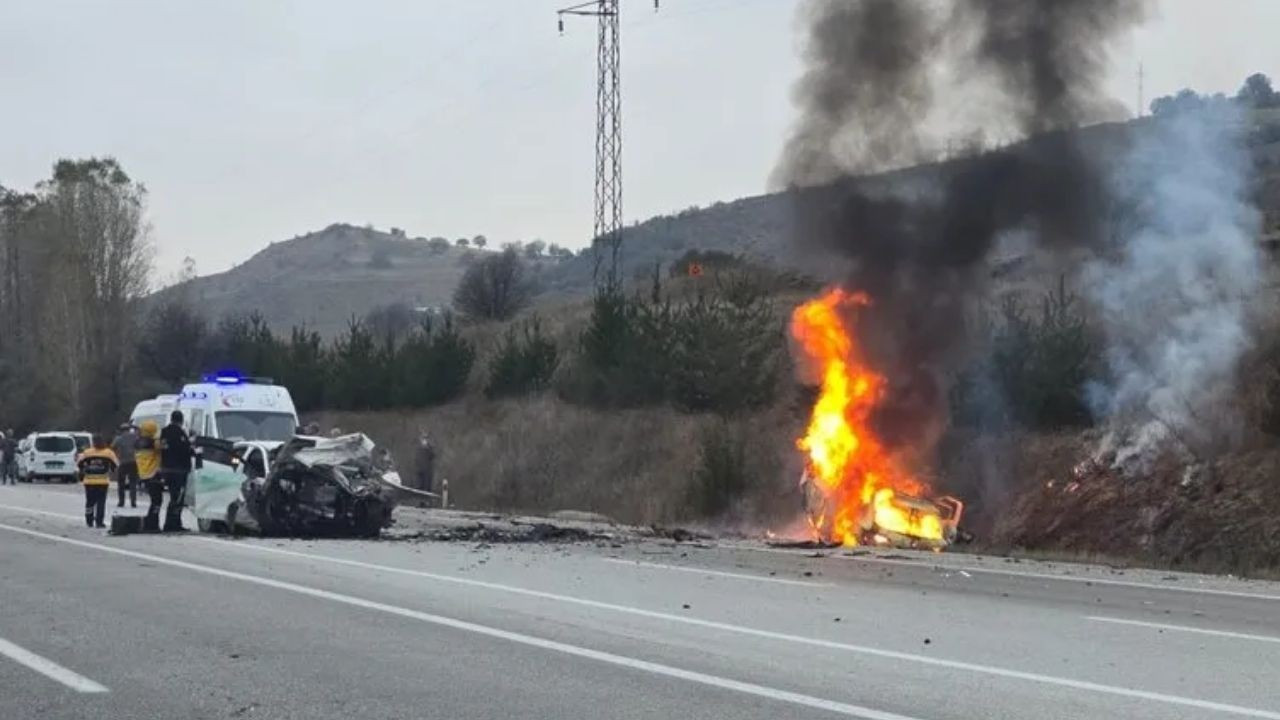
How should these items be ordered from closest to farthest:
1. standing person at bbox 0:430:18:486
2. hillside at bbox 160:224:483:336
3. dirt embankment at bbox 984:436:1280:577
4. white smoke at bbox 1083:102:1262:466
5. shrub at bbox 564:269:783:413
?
dirt embankment at bbox 984:436:1280:577 → white smoke at bbox 1083:102:1262:466 → shrub at bbox 564:269:783:413 → standing person at bbox 0:430:18:486 → hillside at bbox 160:224:483:336

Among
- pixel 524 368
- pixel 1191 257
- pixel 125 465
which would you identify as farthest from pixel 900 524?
pixel 524 368

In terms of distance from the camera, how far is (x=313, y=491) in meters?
21.4

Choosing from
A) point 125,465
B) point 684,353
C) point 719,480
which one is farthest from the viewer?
point 684,353

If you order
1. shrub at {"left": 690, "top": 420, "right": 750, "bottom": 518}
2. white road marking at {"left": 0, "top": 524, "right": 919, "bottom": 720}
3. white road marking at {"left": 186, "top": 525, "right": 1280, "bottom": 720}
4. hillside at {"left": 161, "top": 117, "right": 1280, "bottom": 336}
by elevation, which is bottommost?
white road marking at {"left": 186, "top": 525, "right": 1280, "bottom": 720}

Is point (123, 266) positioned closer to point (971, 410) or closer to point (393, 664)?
point (971, 410)

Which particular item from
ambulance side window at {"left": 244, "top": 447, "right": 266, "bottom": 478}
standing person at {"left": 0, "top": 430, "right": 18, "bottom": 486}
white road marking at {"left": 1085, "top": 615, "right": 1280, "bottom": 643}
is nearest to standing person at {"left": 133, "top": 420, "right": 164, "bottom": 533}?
ambulance side window at {"left": 244, "top": 447, "right": 266, "bottom": 478}

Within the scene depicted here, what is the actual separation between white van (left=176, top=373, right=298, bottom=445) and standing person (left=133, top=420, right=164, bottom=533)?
18.2 feet

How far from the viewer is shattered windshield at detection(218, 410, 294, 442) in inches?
1125

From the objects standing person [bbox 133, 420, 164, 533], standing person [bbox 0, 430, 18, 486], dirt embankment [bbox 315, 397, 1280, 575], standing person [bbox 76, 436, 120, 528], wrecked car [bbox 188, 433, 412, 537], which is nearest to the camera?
wrecked car [bbox 188, 433, 412, 537]

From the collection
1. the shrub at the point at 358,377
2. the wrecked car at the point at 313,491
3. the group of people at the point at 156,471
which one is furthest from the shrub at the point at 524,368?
the wrecked car at the point at 313,491

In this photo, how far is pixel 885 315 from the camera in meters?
24.9

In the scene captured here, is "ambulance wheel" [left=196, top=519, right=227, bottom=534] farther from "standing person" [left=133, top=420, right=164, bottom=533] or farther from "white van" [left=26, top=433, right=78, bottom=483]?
"white van" [left=26, top=433, right=78, bottom=483]

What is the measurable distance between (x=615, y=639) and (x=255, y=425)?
63.4ft

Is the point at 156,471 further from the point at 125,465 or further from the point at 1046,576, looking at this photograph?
the point at 1046,576
